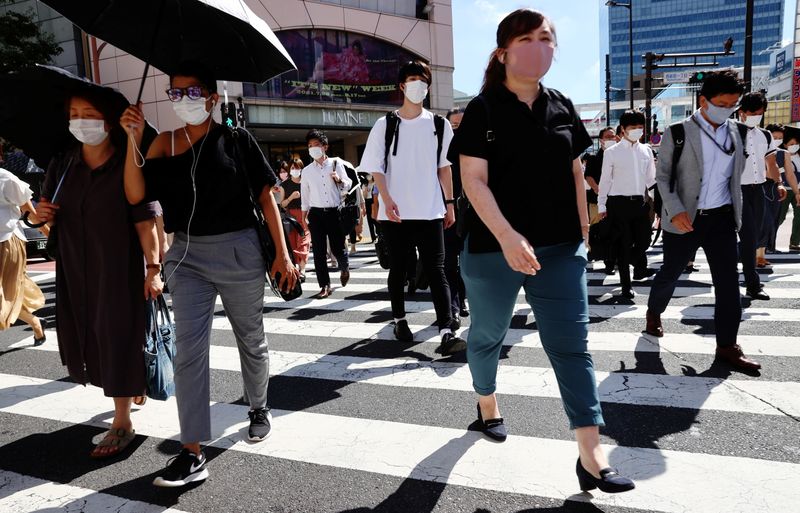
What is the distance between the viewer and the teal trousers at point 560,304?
2.34m

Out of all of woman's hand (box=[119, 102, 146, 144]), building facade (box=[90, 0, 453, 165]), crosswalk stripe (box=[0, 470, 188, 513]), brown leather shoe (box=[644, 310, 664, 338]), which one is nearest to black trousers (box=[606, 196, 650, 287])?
brown leather shoe (box=[644, 310, 664, 338])

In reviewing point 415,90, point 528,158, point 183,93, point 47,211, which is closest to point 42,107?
point 47,211

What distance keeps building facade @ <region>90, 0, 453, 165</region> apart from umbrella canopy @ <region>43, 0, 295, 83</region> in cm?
2258

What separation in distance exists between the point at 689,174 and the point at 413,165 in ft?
6.58

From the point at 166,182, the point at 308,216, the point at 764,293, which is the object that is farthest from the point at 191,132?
the point at 764,293

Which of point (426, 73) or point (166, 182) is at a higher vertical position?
point (426, 73)

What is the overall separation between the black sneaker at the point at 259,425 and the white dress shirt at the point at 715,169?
3.19 m

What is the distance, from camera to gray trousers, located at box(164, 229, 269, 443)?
265 centimetres

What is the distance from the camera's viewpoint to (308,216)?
24.1ft

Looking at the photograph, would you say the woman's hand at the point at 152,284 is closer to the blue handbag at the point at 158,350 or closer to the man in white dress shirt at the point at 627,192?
the blue handbag at the point at 158,350

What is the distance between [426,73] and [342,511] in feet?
10.8

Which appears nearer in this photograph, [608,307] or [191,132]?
[191,132]

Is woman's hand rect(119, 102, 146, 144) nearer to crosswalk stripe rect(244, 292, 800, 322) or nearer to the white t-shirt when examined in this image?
the white t-shirt

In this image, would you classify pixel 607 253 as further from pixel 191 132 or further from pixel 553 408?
pixel 191 132
